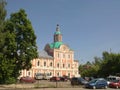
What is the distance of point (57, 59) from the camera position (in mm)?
122938

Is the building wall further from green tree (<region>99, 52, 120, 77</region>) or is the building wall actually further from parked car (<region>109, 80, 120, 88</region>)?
parked car (<region>109, 80, 120, 88</region>)

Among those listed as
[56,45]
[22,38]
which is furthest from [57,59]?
[22,38]

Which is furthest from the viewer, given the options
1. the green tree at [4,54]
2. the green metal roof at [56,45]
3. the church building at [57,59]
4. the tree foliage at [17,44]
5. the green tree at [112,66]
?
the green metal roof at [56,45]

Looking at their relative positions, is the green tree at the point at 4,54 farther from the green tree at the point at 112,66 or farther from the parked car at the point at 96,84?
the green tree at the point at 112,66

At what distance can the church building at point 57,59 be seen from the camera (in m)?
119

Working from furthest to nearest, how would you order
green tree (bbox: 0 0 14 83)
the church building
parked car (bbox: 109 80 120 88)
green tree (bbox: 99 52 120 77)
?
the church building < green tree (bbox: 99 52 120 77) < parked car (bbox: 109 80 120 88) < green tree (bbox: 0 0 14 83)

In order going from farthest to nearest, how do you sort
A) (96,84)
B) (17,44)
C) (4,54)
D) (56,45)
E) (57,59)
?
(56,45) < (57,59) < (17,44) < (96,84) < (4,54)

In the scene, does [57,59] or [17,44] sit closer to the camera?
[17,44]

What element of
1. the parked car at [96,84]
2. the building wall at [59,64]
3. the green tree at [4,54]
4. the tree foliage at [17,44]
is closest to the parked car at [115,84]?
the parked car at [96,84]

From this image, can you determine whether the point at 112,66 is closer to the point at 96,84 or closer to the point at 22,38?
the point at 96,84

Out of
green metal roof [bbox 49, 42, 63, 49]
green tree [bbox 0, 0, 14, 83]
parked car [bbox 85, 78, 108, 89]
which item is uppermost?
green metal roof [bbox 49, 42, 63, 49]

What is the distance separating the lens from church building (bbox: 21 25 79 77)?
119062mm

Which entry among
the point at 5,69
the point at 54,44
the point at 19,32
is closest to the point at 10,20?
the point at 19,32

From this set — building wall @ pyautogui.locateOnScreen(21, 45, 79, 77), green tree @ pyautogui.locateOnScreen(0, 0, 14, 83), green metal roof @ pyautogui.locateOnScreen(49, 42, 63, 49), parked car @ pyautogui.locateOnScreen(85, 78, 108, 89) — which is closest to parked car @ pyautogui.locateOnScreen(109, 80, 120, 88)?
parked car @ pyautogui.locateOnScreen(85, 78, 108, 89)
